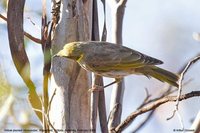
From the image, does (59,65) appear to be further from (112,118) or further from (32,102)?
(112,118)

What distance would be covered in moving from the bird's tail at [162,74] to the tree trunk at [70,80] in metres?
0.38

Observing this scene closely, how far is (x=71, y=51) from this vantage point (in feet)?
6.77

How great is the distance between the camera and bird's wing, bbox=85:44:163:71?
2.30 m

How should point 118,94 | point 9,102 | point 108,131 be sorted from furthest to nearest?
point 118,94 < point 108,131 < point 9,102

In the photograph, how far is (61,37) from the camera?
2.14 meters

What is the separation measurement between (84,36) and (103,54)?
22cm

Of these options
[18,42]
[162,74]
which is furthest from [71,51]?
[162,74]

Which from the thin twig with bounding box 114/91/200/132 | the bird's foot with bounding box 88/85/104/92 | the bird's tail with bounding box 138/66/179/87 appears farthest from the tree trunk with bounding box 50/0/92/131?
the bird's tail with bounding box 138/66/179/87

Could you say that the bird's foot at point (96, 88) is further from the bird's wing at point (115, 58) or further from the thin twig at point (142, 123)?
the thin twig at point (142, 123)

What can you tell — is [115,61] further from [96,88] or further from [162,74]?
[96,88]

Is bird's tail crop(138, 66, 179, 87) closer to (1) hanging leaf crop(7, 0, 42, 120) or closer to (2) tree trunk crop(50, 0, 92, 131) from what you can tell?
(2) tree trunk crop(50, 0, 92, 131)

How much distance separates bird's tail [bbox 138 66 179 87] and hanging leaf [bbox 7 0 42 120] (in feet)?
2.09

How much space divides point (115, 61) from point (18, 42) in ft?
1.66

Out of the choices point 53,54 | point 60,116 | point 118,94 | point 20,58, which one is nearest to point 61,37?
point 53,54
